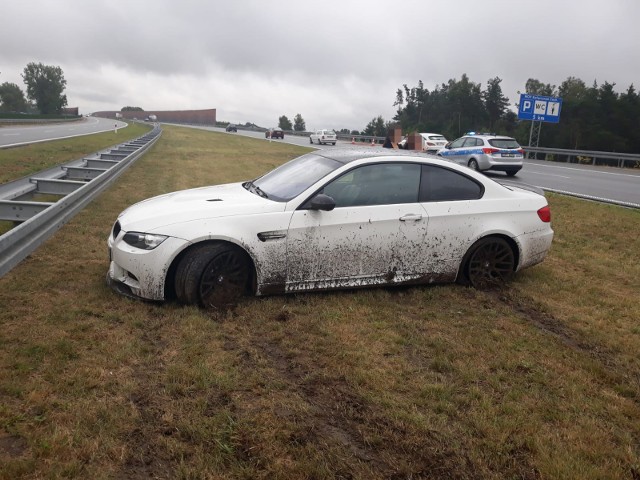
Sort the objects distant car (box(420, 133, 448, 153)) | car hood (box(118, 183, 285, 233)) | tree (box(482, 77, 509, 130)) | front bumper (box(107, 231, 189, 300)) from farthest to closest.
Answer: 1. tree (box(482, 77, 509, 130))
2. distant car (box(420, 133, 448, 153))
3. car hood (box(118, 183, 285, 233))
4. front bumper (box(107, 231, 189, 300))

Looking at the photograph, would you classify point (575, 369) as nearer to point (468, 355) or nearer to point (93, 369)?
point (468, 355)

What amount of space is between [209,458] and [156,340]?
1523 mm

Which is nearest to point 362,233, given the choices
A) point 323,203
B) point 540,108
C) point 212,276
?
point 323,203

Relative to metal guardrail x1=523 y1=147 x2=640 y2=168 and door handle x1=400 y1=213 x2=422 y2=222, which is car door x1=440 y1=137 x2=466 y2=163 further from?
door handle x1=400 y1=213 x2=422 y2=222

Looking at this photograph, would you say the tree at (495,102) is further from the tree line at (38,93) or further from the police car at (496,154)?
the tree line at (38,93)

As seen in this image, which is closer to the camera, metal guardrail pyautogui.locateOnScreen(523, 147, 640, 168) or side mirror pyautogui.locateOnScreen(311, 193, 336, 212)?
side mirror pyautogui.locateOnScreen(311, 193, 336, 212)

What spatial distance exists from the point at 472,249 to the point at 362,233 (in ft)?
4.33

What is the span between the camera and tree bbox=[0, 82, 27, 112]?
140 m

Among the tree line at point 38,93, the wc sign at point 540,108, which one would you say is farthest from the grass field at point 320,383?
the tree line at point 38,93

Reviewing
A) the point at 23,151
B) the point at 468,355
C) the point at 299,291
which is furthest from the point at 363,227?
the point at 23,151

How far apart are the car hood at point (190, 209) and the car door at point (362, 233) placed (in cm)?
42

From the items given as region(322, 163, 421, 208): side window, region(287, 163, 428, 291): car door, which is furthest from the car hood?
region(322, 163, 421, 208): side window

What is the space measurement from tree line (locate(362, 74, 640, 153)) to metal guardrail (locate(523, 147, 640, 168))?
11675 mm

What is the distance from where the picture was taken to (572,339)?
14.4ft
